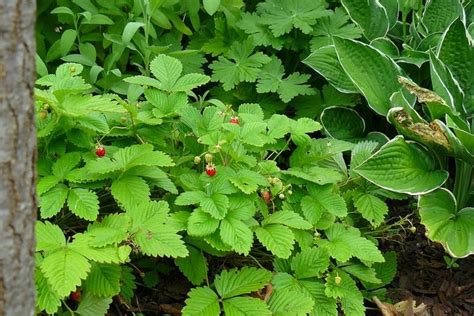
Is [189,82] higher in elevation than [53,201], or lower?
higher

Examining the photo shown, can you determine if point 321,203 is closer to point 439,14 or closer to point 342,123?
point 342,123

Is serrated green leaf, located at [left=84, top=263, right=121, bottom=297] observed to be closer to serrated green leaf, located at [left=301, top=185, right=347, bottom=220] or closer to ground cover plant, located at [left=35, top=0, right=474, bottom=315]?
ground cover plant, located at [left=35, top=0, right=474, bottom=315]

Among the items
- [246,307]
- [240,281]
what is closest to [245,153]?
[240,281]

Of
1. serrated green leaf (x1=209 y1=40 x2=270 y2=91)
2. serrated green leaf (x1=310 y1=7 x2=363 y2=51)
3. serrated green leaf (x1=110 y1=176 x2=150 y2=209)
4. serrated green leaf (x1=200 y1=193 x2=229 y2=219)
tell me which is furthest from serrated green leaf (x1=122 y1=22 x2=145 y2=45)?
serrated green leaf (x1=310 y1=7 x2=363 y2=51)

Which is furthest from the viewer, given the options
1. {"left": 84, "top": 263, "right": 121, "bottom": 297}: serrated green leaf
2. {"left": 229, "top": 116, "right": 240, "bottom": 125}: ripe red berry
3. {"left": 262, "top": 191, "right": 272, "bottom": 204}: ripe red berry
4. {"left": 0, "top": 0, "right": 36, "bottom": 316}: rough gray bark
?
{"left": 229, "top": 116, "right": 240, "bottom": 125}: ripe red berry

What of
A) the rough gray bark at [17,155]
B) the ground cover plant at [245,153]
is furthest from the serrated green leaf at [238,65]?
the rough gray bark at [17,155]
